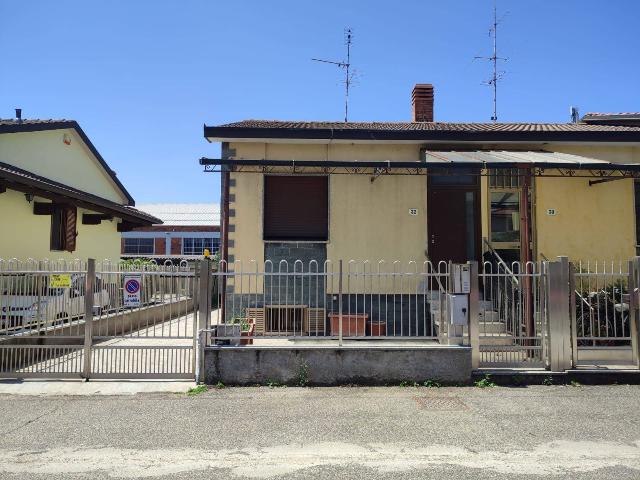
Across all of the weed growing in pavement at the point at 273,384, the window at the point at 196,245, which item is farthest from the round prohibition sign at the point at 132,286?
the window at the point at 196,245

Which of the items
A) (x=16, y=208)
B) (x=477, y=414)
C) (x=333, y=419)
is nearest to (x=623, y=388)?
(x=477, y=414)

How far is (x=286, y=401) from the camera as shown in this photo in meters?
5.77

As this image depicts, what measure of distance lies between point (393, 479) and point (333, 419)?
1.45m

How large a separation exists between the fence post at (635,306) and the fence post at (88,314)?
25.5ft

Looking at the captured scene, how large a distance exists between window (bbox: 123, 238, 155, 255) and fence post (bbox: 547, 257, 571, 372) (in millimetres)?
30724

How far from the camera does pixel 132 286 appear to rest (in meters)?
6.91

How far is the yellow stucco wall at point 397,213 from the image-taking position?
984cm

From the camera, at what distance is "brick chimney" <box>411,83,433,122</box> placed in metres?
13.3

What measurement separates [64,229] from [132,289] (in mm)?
6798

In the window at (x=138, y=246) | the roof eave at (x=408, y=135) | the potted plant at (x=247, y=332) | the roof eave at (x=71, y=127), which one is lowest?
the potted plant at (x=247, y=332)

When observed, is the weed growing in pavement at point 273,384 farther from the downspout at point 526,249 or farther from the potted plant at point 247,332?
the downspout at point 526,249

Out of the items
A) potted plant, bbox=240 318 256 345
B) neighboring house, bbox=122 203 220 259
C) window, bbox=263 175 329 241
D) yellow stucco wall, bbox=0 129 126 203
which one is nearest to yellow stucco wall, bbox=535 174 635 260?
window, bbox=263 175 329 241

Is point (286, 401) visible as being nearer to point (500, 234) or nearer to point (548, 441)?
point (548, 441)

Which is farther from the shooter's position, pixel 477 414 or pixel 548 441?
pixel 477 414
